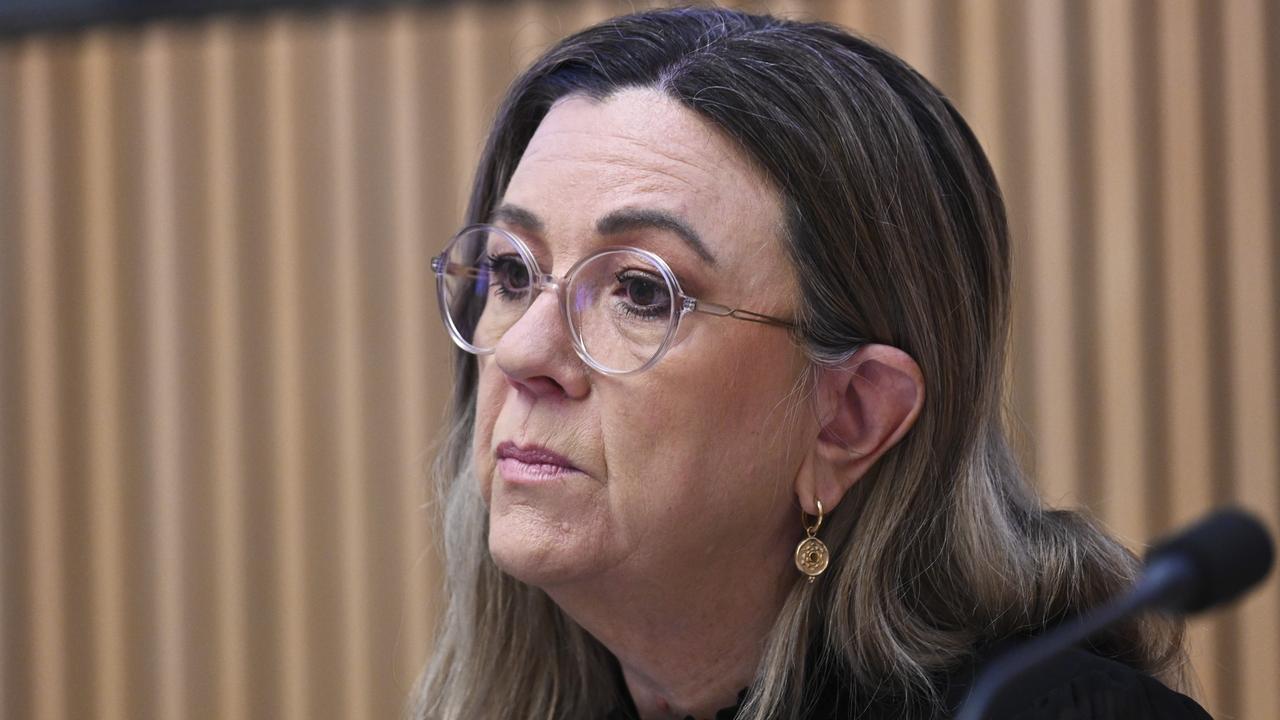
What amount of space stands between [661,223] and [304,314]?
214 centimetres

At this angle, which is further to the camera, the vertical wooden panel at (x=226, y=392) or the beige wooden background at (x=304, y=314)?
the vertical wooden panel at (x=226, y=392)

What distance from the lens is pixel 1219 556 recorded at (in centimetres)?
86

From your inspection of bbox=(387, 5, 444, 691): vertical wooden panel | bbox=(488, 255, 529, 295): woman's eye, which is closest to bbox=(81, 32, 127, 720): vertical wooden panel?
bbox=(387, 5, 444, 691): vertical wooden panel

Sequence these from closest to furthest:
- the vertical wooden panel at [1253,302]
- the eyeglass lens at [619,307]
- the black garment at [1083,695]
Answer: the black garment at [1083,695] → the eyeglass lens at [619,307] → the vertical wooden panel at [1253,302]

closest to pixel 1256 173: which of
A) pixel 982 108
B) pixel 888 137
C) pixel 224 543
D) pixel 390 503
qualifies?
pixel 982 108

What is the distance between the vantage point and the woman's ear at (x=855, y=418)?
1586mm

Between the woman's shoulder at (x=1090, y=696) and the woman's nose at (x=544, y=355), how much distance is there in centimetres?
57

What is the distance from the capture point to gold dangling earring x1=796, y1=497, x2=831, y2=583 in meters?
1.57

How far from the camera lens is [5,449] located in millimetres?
3617

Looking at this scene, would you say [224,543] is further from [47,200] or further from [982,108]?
[982,108]

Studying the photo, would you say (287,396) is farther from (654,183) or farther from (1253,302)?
(1253,302)

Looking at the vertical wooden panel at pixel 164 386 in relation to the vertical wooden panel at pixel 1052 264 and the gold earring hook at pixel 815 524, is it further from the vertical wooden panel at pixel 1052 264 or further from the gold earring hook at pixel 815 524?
the gold earring hook at pixel 815 524

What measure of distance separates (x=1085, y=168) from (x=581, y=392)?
187 cm

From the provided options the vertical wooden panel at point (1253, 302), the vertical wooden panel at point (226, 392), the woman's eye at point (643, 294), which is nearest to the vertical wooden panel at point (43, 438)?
the vertical wooden panel at point (226, 392)
